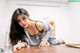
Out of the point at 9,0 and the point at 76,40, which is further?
the point at 76,40

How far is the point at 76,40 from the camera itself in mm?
2930

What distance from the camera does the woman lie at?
4.69ft

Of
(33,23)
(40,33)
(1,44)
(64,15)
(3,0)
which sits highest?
(3,0)

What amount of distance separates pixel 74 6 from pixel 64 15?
24cm

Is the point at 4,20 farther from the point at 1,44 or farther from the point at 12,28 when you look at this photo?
the point at 12,28

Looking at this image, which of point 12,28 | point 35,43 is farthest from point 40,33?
point 12,28

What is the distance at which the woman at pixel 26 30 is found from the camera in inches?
56.3

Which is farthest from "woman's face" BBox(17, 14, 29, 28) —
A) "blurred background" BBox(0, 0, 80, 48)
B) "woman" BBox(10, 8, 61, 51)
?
"blurred background" BBox(0, 0, 80, 48)

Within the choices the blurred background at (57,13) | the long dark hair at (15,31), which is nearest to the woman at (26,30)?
the long dark hair at (15,31)

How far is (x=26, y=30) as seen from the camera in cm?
155

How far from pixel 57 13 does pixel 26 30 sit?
1.48 m

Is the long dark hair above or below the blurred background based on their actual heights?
below

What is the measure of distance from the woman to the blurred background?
3.87ft

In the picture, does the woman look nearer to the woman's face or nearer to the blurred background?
the woman's face
